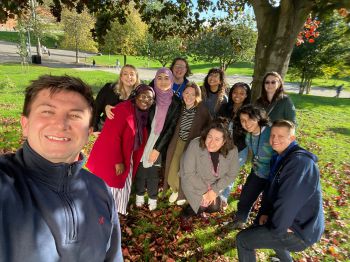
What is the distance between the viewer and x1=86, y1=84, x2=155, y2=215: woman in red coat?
3723 millimetres

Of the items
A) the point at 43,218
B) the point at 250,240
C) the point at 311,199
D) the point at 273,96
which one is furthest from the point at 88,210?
the point at 273,96

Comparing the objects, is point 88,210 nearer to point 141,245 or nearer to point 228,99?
point 141,245

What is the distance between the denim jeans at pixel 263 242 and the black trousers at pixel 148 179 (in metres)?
1.89

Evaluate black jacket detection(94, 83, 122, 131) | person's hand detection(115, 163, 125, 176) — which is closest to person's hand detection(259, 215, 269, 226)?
person's hand detection(115, 163, 125, 176)

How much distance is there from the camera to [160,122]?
12.9 feet

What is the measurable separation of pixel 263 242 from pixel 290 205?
62 cm

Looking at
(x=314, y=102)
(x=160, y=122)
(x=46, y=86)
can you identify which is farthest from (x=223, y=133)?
(x=314, y=102)

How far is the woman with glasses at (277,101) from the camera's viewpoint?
4180 mm

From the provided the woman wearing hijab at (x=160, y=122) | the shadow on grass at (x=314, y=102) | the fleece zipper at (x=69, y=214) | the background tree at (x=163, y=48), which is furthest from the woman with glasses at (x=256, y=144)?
the background tree at (x=163, y=48)

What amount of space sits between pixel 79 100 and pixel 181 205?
141 inches

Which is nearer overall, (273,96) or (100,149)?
(100,149)

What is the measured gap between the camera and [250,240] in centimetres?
290

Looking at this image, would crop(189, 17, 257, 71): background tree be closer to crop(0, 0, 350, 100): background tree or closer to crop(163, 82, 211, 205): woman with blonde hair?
crop(0, 0, 350, 100): background tree

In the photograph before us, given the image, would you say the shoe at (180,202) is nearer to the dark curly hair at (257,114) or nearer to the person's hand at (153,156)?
the person's hand at (153,156)
